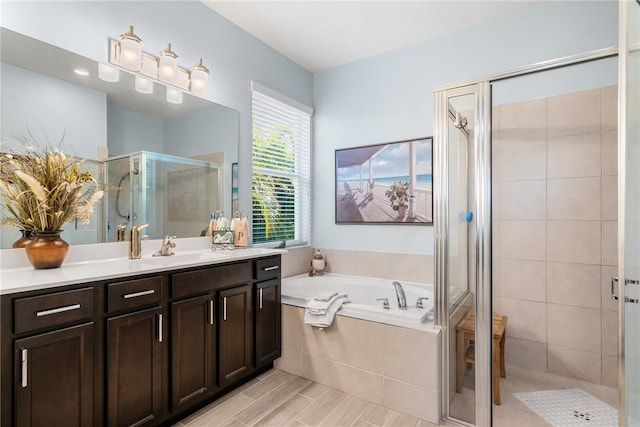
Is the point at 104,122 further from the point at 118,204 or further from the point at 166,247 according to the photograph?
the point at 166,247

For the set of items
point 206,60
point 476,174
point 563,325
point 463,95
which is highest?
point 206,60

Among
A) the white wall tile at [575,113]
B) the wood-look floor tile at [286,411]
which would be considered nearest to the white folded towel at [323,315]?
the wood-look floor tile at [286,411]

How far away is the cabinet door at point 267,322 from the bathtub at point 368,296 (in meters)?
0.16

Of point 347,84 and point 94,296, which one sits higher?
point 347,84

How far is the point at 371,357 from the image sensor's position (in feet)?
7.20

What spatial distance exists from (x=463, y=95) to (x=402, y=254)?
166 cm

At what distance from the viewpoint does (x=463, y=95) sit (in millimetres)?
1885

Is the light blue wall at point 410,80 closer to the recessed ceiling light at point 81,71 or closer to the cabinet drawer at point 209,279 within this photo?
the cabinet drawer at point 209,279

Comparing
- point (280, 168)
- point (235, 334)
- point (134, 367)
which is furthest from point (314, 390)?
point (280, 168)

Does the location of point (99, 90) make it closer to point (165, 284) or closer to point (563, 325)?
point (165, 284)

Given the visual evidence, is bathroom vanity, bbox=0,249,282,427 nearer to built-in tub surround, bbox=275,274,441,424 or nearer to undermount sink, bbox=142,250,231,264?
undermount sink, bbox=142,250,231,264

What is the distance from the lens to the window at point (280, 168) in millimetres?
3105

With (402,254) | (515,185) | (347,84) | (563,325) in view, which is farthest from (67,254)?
(563,325)

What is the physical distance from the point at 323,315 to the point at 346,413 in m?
0.62
